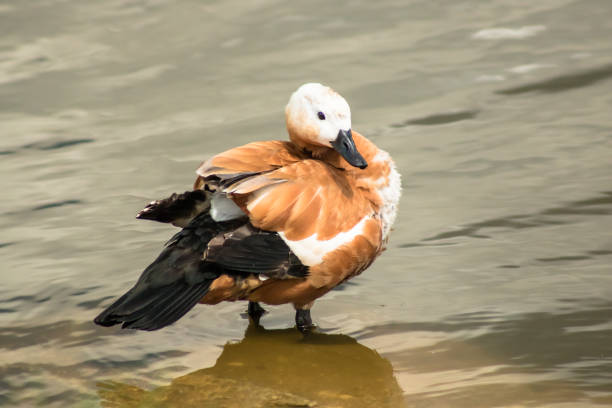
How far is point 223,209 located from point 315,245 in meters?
0.52

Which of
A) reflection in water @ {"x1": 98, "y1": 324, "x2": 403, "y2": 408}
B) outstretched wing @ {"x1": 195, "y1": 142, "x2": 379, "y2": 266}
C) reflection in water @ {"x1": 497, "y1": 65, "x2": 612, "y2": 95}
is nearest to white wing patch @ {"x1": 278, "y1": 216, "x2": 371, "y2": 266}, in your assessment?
outstretched wing @ {"x1": 195, "y1": 142, "x2": 379, "y2": 266}

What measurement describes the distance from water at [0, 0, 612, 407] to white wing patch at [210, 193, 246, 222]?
2.52 ft

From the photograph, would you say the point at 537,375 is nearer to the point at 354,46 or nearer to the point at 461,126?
the point at 461,126

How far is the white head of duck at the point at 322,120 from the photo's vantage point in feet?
17.7

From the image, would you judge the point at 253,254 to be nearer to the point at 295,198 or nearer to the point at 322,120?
the point at 295,198

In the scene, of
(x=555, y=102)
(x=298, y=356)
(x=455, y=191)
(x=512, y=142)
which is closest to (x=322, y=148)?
(x=298, y=356)

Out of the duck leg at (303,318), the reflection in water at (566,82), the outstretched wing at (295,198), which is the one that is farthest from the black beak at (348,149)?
the reflection in water at (566,82)

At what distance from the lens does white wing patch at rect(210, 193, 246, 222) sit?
16.8 feet

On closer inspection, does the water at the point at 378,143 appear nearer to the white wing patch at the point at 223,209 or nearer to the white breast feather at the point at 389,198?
the white breast feather at the point at 389,198

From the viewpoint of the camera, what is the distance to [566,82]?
8805 millimetres

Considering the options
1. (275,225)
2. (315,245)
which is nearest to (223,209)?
(275,225)

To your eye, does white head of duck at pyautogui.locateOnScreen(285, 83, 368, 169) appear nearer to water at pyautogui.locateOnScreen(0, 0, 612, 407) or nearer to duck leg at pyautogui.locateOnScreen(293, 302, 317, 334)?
duck leg at pyautogui.locateOnScreen(293, 302, 317, 334)

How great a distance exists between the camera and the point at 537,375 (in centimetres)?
480

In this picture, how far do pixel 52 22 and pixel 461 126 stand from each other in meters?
5.19
